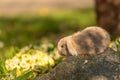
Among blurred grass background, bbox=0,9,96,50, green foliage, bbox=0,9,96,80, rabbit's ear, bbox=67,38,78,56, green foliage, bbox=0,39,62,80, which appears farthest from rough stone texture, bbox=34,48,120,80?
blurred grass background, bbox=0,9,96,50

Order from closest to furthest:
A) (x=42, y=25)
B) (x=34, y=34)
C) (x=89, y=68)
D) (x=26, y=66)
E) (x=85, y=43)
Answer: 1. (x=89, y=68)
2. (x=85, y=43)
3. (x=26, y=66)
4. (x=34, y=34)
5. (x=42, y=25)

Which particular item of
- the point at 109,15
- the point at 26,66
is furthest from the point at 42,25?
the point at 26,66

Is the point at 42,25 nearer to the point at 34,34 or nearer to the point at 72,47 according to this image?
the point at 34,34

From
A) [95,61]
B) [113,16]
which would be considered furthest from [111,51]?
A: [113,16]

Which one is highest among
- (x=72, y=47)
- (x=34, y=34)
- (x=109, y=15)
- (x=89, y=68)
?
(x=72, y=47)

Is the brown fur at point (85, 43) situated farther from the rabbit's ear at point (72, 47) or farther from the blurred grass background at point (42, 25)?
the blurred grass background at point (42, 25)

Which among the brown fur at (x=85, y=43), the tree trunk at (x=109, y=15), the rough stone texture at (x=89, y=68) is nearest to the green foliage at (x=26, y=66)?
the rough stone texture at (x=89, y=68)

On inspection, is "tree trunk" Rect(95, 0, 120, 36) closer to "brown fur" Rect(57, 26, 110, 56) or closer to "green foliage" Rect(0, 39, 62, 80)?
"green foliage" Rect(0, 39, 62, 80)
